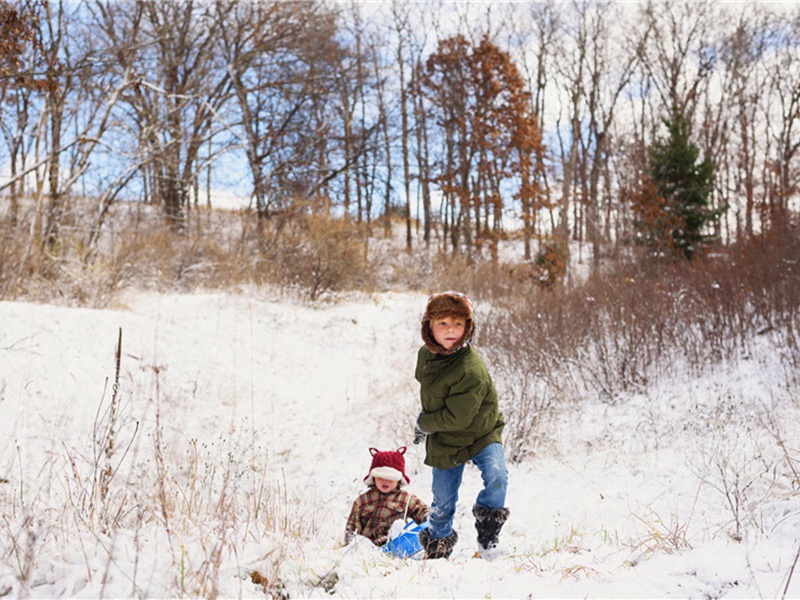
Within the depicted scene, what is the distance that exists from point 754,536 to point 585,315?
580 centimetres

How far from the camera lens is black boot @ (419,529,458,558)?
2895 millimetres

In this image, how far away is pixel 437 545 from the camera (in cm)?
295

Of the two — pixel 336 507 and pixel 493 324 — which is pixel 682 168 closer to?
pixel 493 324

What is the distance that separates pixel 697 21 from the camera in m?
23.0

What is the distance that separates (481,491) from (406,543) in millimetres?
569

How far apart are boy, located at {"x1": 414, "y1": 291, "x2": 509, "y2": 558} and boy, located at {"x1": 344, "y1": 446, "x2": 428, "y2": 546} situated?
1.11ft

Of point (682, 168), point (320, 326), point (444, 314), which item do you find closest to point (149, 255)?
point (320, 326)

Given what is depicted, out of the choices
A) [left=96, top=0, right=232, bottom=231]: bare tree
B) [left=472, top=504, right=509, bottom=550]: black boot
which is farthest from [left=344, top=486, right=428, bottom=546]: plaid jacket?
[left=96, top=0, right=232, bottom=231]: bare tree

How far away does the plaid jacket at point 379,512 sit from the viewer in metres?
3.17

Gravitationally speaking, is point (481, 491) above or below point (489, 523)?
above

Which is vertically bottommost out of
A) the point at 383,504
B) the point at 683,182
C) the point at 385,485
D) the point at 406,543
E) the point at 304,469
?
the point at 304,469

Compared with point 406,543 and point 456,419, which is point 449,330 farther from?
point 406,543

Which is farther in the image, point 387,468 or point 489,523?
point 387,468

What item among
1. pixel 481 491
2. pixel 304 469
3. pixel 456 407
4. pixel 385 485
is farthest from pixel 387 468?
pixel 304 469
